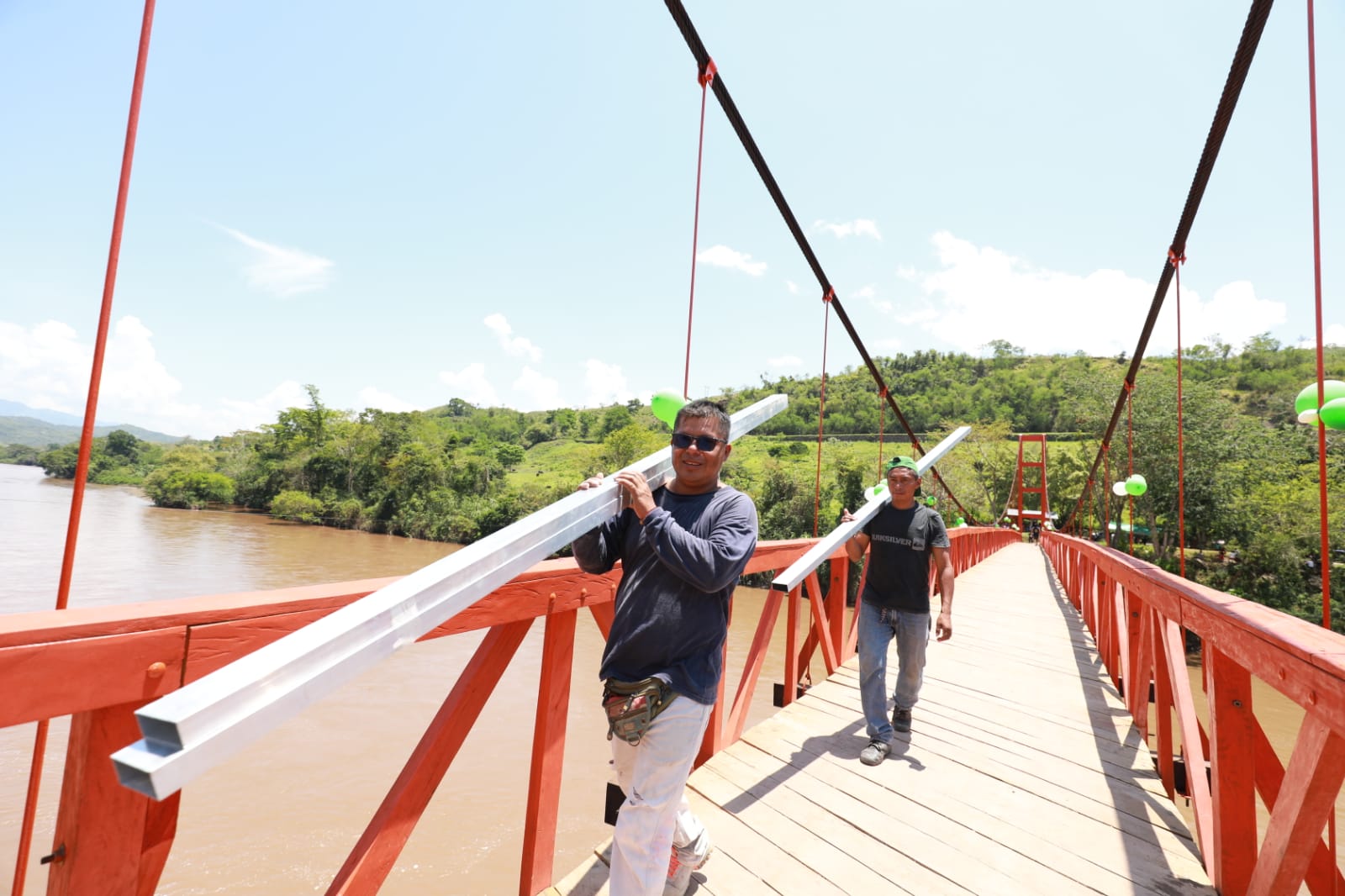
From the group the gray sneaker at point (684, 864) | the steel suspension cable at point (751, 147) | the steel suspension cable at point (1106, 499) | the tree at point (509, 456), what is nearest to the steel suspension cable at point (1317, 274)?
the gray sneaker at point (684, 864)

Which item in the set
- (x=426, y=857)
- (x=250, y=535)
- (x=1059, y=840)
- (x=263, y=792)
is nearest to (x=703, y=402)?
(x=1059, y=840)

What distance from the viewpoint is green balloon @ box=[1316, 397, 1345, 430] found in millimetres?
2234

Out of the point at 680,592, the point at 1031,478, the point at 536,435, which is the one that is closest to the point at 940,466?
the point at 1031,478

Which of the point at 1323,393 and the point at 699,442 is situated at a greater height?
the point at 1323,393

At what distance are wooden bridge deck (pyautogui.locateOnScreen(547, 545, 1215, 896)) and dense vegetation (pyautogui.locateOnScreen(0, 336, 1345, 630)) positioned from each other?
1.79m

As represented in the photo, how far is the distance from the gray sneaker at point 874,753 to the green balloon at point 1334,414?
210 centimetres

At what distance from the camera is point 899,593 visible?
315 cm

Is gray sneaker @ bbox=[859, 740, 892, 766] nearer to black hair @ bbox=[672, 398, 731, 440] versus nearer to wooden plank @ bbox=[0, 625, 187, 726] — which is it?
black hair @ bbox=[672, 398, 731, 440]

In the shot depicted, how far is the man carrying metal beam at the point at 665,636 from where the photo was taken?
143cm

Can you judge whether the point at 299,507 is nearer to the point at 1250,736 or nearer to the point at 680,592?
the point at 680,592

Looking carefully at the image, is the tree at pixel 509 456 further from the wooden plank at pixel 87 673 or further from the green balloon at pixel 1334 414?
the wooden plank at pixel 87 673

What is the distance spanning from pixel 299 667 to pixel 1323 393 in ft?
11.0

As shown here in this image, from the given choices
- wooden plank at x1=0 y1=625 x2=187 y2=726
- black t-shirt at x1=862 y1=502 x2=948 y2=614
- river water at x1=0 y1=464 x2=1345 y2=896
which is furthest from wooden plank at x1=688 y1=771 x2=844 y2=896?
river water at x1=0 y1=464 x2=1345 y2=896

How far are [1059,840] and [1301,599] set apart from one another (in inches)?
974
